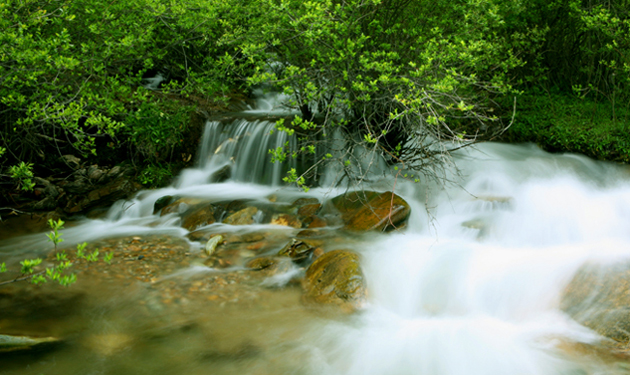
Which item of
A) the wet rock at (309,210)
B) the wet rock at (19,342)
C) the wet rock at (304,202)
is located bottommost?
the wet rock at (19,342)

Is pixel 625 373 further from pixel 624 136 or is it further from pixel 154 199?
pixel 154 199

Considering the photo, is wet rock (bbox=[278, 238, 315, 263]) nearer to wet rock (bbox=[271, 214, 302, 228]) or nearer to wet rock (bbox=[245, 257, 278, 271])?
wet rock (bbox=[245, 257, 278, 271])

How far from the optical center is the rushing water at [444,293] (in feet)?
12.7

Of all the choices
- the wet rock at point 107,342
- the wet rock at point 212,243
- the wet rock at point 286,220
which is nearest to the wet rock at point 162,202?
the wet rock at point 212,243

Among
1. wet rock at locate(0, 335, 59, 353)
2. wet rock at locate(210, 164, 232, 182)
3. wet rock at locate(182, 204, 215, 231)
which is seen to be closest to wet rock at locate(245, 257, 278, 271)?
wet rock at locate(182, 204, 215, 231)

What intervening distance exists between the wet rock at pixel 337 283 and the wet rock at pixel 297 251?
302 millimetres

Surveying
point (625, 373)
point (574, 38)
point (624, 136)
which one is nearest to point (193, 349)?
point (625, 373)

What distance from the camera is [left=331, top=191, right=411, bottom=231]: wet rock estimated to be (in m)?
6.42

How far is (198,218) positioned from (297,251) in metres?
2.17

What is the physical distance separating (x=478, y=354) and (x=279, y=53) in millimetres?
6047

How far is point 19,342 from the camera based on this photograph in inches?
151

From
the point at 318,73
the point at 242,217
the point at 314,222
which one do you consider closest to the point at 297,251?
the point at 314,222

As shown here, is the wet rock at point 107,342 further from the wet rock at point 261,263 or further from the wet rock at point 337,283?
the wet rock at point 337,283

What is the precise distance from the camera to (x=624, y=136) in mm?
8430
